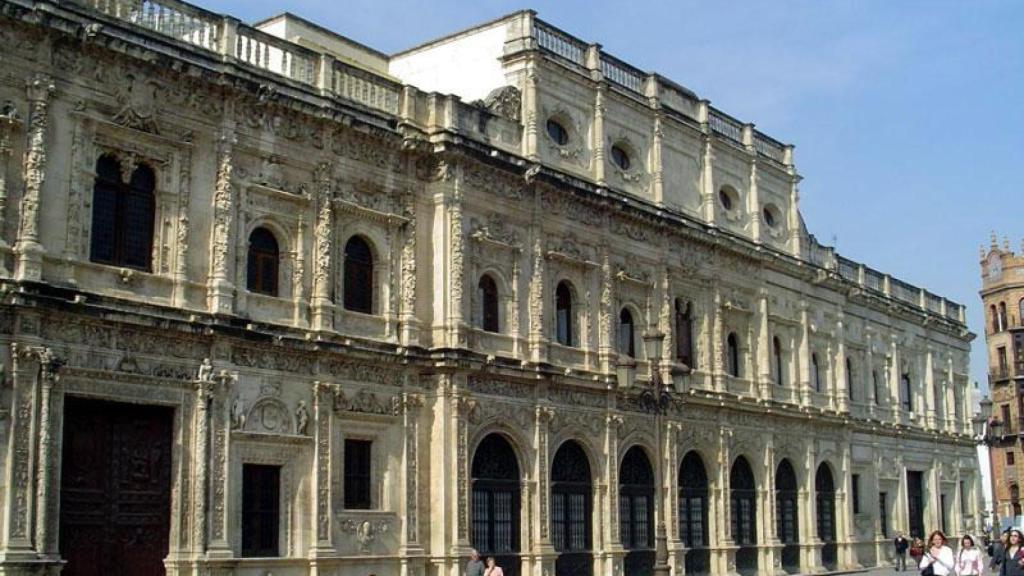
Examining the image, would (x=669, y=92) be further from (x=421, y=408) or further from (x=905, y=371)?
(x=905, y=371)

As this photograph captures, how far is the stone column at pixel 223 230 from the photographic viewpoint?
21.2m

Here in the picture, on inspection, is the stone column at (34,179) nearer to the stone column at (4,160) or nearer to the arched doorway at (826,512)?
the stone column at (4,160)

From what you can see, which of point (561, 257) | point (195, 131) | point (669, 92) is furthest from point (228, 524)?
point (669, 92)

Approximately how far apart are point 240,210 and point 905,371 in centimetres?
3043

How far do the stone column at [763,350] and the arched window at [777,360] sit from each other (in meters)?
0.80

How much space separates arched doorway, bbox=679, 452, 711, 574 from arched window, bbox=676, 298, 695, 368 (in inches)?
94.3

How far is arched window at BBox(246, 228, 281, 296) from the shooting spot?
2236 cm

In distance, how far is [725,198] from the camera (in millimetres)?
35844

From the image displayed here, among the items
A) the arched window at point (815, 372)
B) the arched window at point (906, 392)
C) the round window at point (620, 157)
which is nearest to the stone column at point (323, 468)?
the round window at point (620, 157)

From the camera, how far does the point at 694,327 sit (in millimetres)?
32969

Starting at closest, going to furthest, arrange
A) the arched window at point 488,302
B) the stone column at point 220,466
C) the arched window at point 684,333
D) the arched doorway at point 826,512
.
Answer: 1. the stone column at point 220,466
2. the arched window at point 488,302
3. the arched window at point 684,333
4. the arched doorway at point 826,512

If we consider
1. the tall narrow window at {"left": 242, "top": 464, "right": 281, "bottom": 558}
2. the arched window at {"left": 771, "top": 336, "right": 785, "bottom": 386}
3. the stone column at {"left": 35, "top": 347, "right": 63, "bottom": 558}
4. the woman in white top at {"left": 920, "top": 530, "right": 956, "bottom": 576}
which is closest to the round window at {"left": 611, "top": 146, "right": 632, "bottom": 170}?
the arched window at {"left": 771, "top": 336, "right": 785, "bottom": 386}

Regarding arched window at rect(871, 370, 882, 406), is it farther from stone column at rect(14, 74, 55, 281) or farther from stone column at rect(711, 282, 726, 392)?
stone column at rect(14, 74, 55, 281)

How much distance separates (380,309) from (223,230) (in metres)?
4.02
